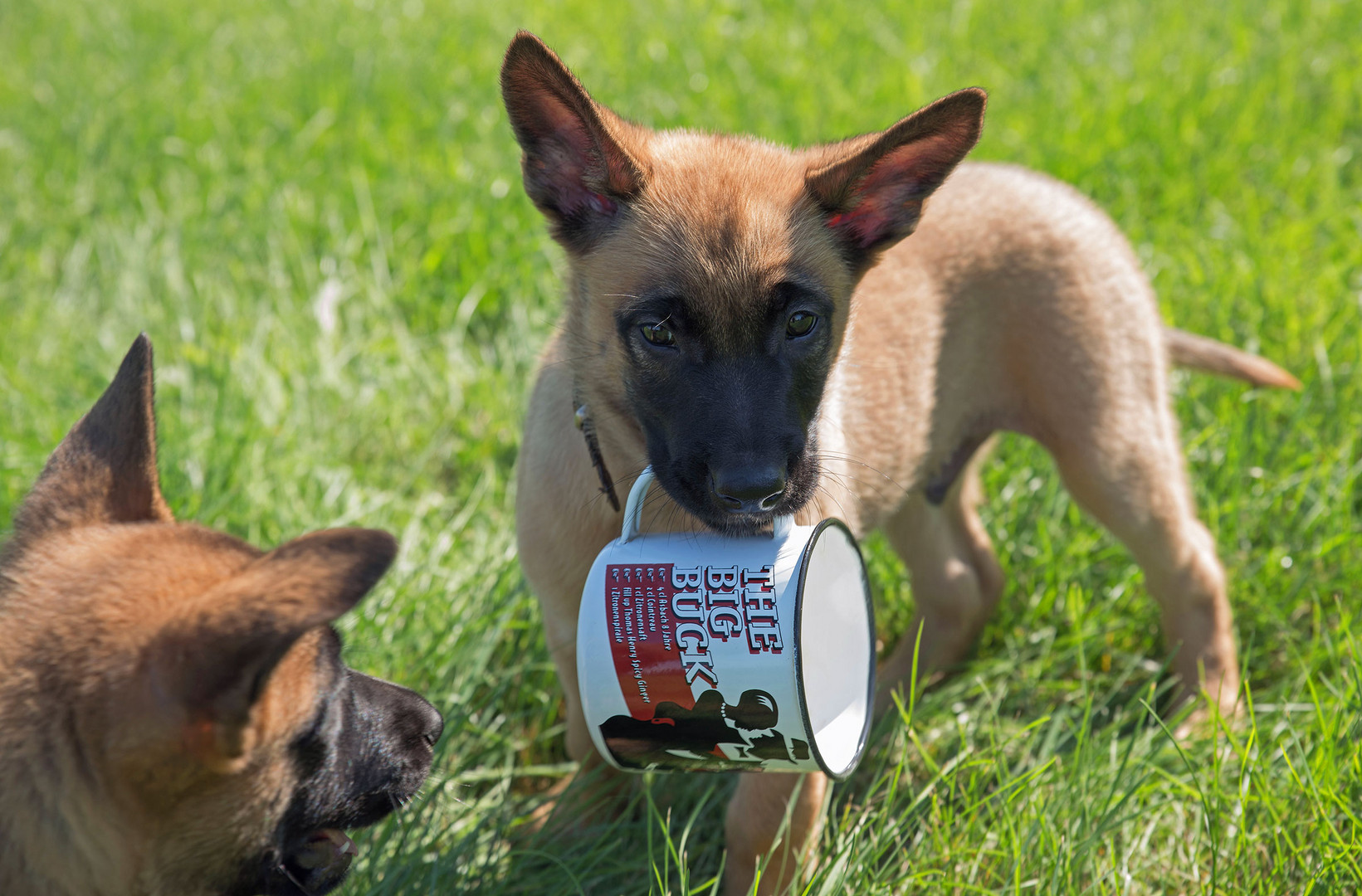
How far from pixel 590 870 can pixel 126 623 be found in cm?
139

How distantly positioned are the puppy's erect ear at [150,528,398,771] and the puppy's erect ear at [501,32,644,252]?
1.20 meters

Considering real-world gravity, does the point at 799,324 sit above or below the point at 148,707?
above

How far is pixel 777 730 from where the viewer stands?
211cm

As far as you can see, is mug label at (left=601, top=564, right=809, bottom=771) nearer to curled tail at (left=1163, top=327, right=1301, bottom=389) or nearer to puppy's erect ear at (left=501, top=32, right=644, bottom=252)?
puppy's erect ear at (left=501, top=32, right=644, bottom=252)

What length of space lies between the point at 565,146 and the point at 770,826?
1.65m

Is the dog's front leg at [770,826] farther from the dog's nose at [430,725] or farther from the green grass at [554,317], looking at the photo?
the dog's nose at [430,725]

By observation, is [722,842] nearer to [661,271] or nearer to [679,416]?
[679,416]

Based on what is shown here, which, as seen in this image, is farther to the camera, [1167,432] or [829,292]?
[1167,432]

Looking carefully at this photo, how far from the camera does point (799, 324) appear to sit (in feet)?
8.21

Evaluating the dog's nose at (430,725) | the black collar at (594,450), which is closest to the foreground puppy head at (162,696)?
the dog's nose at (430,725)

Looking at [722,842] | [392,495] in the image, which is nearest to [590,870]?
[722,842]

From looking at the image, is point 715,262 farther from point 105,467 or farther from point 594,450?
point 105,467

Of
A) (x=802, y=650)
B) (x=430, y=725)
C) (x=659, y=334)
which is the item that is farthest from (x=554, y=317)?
(x=802, y=650)

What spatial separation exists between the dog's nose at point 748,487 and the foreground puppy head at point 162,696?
2.62 feet
